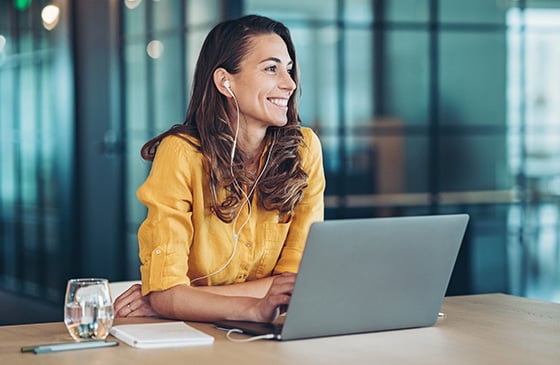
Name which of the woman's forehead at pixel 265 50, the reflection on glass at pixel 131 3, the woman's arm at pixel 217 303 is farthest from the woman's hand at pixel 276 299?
the reflection on glass at pixel 131 3

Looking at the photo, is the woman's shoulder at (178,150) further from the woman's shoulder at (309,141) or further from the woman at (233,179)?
the woman's shoulder at (309,141)

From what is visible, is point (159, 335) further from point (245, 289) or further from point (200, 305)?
point (245, 289)

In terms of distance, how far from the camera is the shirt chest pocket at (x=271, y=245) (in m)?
2.30

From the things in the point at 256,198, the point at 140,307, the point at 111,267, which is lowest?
the point at 111,267

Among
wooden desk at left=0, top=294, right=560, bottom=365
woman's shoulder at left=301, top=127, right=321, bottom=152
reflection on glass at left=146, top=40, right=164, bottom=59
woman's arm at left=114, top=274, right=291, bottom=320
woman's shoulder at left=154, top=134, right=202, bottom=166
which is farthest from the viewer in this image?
reflection on glass at left=146, top=40, right=164, bottom=59

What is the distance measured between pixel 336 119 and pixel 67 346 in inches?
151

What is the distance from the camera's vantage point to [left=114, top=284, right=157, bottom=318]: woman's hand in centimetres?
206

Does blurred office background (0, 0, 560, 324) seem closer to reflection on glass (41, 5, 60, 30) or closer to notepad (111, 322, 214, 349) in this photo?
reflection on glass (41, 5, 60, 30)

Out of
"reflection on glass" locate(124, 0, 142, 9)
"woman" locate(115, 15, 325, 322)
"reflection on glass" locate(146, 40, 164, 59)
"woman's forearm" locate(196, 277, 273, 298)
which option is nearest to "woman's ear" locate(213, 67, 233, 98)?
"woman" locate(115, 15, 325, 322)

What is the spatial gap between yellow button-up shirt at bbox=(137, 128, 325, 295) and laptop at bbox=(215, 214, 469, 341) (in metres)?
0.28

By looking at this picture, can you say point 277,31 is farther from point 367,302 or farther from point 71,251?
point 71,251

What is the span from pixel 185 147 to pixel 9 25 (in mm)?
3743

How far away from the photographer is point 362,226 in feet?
5.59

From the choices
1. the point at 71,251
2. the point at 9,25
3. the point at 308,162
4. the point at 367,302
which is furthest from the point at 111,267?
the point at 367,302
